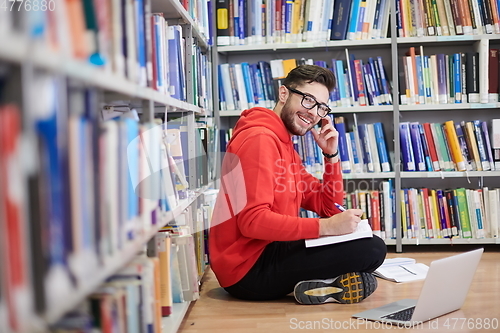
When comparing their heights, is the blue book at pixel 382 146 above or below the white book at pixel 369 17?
below

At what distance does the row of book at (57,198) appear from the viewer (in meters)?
0.70

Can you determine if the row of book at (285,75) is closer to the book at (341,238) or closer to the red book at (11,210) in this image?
the book at (341,238)

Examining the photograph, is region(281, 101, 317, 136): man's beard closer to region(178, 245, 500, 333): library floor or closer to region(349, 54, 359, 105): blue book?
region(178, 245, 500, 333): library floor

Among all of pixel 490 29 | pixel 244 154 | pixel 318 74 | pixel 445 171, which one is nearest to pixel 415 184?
pixel 445 171

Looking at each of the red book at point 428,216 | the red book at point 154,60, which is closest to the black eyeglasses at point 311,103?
the red book at point 154,60

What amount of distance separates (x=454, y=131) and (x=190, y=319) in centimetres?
203

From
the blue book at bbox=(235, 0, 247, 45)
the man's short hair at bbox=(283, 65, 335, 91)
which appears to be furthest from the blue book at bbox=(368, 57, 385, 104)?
the man's short hair at bbox=(283, 65, 335, 91)

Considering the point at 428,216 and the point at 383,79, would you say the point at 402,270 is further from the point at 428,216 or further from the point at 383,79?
the point at 383,79

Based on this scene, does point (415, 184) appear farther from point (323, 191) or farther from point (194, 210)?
point (194, 210)

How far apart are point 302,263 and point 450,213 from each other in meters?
1.49

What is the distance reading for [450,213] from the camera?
3266mm

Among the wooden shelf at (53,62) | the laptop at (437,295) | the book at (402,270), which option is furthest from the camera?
the book at (402,270)

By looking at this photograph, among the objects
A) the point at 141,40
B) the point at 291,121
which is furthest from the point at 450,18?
the point at 141,40

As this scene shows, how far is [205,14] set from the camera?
9.36 feet
